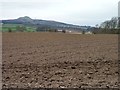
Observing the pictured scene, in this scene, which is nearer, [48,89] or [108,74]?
[48,89]

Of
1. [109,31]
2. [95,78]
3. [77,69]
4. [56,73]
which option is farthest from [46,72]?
[109,31]

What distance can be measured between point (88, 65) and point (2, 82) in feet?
14.0

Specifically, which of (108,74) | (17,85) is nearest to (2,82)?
(17,85)

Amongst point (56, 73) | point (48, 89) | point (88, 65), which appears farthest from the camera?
point (88, 65)

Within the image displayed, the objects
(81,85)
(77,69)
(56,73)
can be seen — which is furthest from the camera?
(77,69)

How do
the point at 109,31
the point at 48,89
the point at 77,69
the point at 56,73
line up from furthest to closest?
the point at 109,31 → the point at 77,69 → the point at 56,73 → the point at 48,89

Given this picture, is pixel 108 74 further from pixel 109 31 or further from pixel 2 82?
pixel 109 31

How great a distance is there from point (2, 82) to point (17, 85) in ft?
2.63

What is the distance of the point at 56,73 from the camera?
983cm

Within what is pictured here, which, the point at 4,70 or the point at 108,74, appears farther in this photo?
the point at 4,70

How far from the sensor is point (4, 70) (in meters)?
10.8

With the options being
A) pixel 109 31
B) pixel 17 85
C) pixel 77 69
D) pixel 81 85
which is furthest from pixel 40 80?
pixel 109 31

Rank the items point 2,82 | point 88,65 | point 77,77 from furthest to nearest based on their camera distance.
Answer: point 88,65 < point 77,77 < point 2,82

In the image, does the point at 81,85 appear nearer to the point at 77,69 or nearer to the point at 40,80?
the point at 40,80
